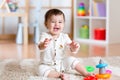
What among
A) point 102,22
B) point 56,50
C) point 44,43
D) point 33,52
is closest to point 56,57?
point 56,50

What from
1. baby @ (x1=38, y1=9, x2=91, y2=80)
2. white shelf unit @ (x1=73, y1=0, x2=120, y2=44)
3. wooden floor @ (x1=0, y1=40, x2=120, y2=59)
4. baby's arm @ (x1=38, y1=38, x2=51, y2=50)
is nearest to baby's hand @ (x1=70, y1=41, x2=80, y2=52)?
baby @ (x1=38, y1=9, x2=91, y2=80)

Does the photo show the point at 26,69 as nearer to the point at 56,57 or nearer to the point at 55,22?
the point at 56,57

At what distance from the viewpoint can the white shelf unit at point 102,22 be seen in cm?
275

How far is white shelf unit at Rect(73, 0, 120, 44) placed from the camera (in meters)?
2.75

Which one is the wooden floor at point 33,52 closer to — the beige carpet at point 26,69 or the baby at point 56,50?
the beige carpet at point 26,69

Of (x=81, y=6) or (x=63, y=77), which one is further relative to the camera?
(x=81, y=6)

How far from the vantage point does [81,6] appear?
3031mm

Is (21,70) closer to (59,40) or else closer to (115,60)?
(59,40)

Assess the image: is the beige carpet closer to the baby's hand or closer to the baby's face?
the baby's hand

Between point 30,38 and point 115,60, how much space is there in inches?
65.3

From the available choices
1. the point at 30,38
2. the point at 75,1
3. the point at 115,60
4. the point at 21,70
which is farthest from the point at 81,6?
the point at 21,70

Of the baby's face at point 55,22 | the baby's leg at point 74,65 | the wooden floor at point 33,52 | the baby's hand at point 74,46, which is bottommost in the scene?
the wooden floor at point 33,52

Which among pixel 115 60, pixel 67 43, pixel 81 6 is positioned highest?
pixel 81 6

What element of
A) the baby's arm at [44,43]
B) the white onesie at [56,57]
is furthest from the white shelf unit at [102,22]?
the baby's arm at [44,43]
